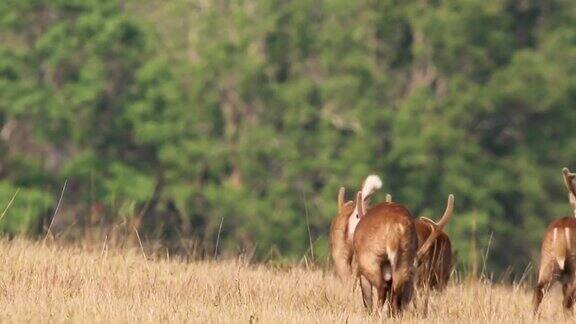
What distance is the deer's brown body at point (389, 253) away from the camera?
10.1 metres

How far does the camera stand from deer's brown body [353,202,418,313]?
10141mm

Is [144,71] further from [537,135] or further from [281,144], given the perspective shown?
[537,135]

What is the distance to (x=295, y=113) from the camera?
4253 cm

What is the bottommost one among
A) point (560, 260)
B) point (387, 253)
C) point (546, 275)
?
point (546, 275)

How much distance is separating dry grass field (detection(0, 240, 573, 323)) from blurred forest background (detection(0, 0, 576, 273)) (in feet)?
82.6

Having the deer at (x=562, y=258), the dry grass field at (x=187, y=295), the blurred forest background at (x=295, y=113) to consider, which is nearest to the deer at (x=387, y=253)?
the dry grass field at (x=187, y=295)

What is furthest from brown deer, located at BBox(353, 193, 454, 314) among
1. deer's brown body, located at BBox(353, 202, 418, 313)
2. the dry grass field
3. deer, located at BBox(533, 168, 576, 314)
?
deer, located at BBox(533, 168, 576, 314)

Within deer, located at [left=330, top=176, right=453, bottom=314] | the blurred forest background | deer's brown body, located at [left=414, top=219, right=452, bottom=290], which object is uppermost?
deer, located at [left=330, top=176, right=453, bottom=314]

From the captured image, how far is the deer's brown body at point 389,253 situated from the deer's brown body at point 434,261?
1084mm

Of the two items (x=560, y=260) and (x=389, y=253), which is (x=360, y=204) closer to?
(x=389, y=253)

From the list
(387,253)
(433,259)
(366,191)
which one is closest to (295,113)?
(433,259)

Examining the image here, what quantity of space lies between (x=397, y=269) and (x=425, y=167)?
29990 mm

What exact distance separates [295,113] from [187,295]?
31.9m

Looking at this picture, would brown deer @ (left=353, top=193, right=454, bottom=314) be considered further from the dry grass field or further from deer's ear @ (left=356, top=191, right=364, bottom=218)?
deer's ear @ (left=356, top=191, right=364, bottom=218)
